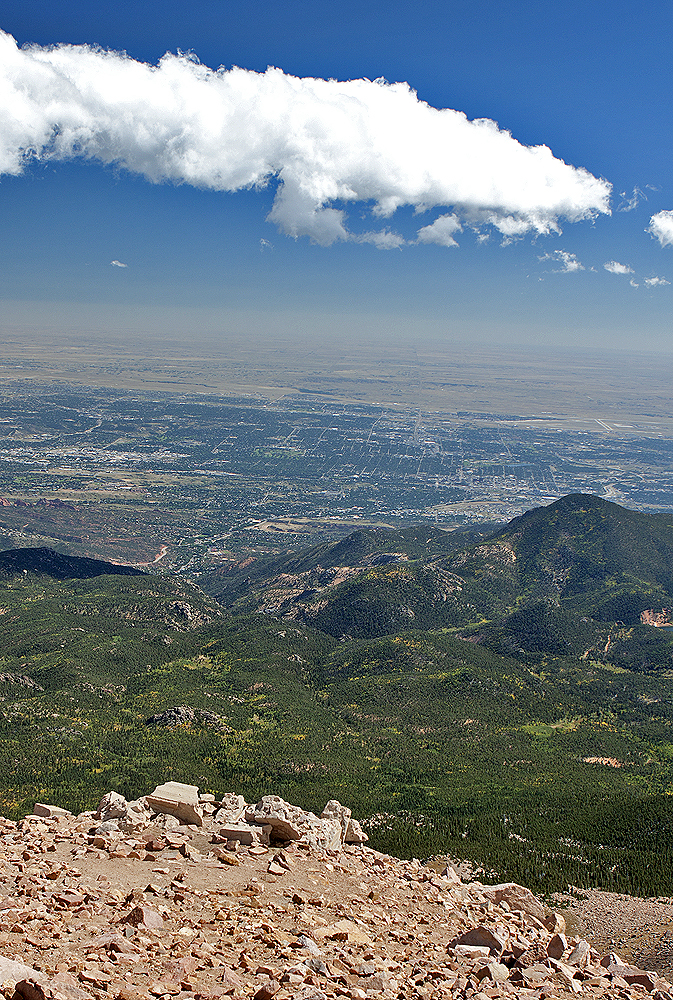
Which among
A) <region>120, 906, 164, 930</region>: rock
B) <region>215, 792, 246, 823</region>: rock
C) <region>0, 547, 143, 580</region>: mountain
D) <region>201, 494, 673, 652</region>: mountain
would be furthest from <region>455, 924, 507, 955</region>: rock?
<region>0, 547, 143, 580</region>: mountain

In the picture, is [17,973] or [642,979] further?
[642,979]

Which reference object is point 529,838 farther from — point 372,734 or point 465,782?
point 372,734

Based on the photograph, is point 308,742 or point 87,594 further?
point 87,594

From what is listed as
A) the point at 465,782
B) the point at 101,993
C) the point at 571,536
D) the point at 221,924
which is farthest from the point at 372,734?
the point at 571,536

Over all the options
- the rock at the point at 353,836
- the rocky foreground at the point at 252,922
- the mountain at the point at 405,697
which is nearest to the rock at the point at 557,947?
the rocky foreground at the point at 252,922

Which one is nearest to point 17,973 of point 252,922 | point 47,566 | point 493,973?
point 252,922

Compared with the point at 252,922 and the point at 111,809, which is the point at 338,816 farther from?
the point at 252,922
